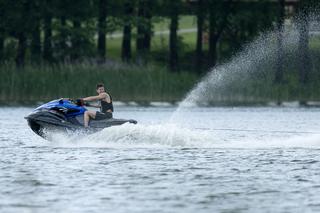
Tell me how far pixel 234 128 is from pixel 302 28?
21897mm

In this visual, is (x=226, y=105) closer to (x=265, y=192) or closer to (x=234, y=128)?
(x=234, y=128)

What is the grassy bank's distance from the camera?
50.1 meters

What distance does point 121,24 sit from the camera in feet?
210

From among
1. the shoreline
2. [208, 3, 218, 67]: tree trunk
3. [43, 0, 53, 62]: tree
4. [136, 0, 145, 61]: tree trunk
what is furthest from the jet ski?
[208, 3, 218, 67]: tree trunk

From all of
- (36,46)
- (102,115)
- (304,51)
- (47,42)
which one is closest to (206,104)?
(304,51)

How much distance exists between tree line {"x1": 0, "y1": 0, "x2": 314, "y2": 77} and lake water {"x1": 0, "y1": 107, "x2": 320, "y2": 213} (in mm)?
26151

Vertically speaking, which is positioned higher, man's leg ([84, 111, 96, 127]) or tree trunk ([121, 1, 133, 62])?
tree trunk ([121, 1, 133, 62])

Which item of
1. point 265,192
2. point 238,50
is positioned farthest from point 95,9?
point 265,192

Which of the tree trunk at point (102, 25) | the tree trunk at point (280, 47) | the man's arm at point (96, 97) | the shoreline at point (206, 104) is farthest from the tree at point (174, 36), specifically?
the man's arm at point (96, 97)

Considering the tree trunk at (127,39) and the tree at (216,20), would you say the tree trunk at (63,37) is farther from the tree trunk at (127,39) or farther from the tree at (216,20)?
the tree at (216,20)

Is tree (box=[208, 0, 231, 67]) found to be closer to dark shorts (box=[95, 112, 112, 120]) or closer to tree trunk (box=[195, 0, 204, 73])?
tree trunk (box=[195, 0, 204, 73])

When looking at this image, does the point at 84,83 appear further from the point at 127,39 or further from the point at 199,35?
the point at 127,39

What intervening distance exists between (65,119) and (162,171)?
5915 millimetres

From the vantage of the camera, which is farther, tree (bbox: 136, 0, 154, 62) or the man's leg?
tree (bbox: 136, 0, 154, 62)
